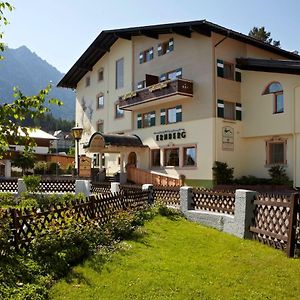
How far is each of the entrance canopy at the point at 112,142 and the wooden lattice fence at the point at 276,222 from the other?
1874 cm

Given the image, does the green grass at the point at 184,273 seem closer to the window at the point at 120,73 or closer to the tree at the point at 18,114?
the tree at the point at 18,114

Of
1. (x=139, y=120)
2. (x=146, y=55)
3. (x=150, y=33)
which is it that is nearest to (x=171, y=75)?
(x=150, y=33)

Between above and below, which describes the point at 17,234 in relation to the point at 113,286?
Result: above

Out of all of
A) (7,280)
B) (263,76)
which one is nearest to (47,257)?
(7,280)

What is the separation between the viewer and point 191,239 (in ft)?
30.7

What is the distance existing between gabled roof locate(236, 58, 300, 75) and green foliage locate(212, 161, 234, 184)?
20.5 feet

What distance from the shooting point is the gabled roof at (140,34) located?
76.7 ft

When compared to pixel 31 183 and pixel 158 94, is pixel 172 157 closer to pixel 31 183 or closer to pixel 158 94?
pixel 158 94

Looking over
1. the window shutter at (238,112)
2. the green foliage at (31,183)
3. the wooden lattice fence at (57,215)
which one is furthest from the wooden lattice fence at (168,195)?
the window shutter at (238,112)

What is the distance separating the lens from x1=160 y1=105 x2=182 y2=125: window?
25936 mm

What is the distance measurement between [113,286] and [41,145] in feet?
145

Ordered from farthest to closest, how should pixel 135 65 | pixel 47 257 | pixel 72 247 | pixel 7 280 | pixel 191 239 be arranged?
pixel 135 65, pixel 191 239, pixel 72 247, pixel 47 257, pixel 7 280

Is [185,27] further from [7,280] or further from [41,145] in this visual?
[41,145]

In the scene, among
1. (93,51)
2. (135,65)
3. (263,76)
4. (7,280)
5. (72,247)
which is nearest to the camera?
(7,280)
